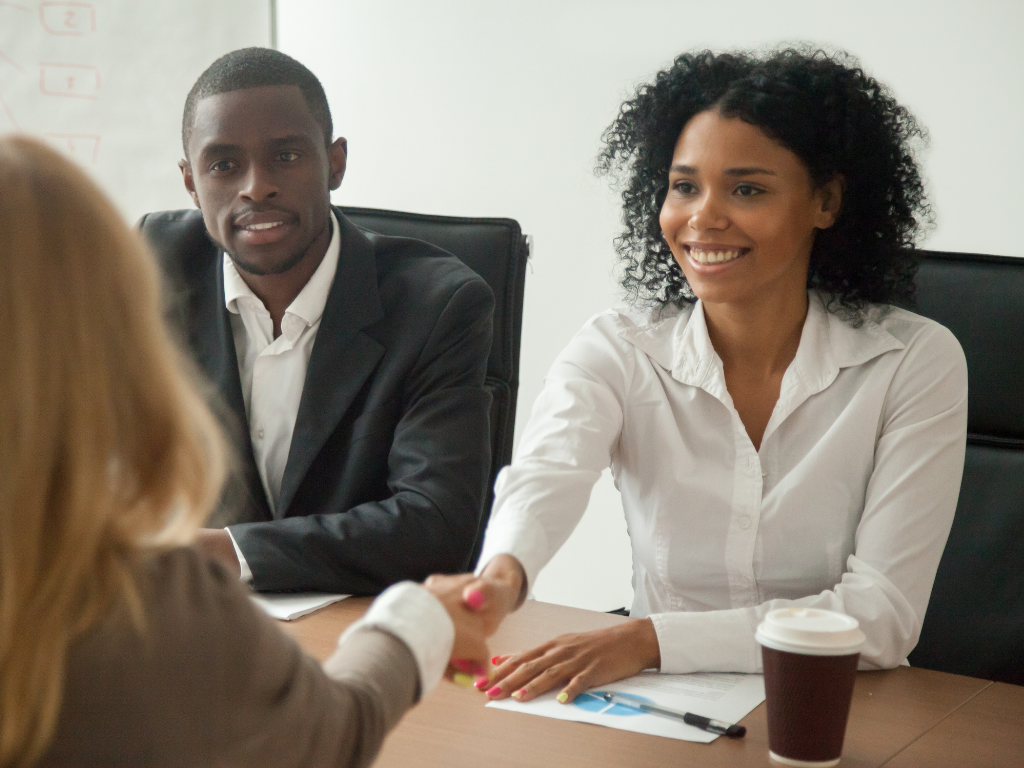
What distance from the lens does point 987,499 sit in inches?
60.2

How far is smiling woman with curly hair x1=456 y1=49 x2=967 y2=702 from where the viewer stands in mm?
1374

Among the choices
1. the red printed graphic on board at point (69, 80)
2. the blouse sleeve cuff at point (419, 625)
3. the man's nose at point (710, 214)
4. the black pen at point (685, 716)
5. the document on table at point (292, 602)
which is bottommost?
the document on table at point (292, 602)

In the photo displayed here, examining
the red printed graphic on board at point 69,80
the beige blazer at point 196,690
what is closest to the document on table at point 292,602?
the beige blazer at point 196,690

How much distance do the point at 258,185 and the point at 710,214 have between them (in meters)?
0.73

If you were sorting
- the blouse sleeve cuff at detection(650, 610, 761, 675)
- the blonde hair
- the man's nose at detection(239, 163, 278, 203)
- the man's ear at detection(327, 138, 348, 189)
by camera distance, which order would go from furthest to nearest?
the man's ear at detection(327, 138, 348, 189) → the man's nose at detection(239, 163, 278, 203) → the blouse sleeve cuff at detection(650, 610, 761, 675) → the blonde hair

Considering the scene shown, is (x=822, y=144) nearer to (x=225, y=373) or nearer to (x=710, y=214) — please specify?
(x=710, y=214)

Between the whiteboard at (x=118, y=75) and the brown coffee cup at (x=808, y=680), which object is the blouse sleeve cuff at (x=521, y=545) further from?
the whiteboard at (x=118, y=75)

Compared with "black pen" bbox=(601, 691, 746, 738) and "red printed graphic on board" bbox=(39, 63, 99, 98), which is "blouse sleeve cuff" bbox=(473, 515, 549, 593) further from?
"red printed graphic on board" bbox=(39, 63, 99, 98)

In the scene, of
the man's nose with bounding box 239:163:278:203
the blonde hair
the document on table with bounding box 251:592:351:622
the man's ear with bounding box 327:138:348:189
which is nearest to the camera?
the blonde hair

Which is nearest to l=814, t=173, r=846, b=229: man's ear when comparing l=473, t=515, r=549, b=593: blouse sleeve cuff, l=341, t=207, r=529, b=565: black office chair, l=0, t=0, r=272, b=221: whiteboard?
l=341, t=207, r=529, b=565: black office chair

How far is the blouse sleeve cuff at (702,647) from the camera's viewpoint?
1203 millimetres

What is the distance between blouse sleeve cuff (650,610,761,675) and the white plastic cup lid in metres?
0.27

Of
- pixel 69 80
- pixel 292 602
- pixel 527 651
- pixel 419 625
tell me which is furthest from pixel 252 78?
pixel 419 625

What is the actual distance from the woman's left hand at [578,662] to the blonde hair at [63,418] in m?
0.53
